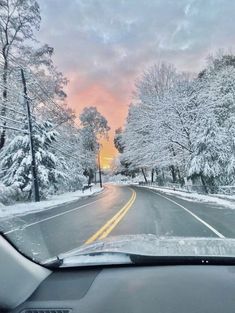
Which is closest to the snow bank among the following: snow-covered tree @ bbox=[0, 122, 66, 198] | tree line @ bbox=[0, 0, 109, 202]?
tree line @ bbox=[0, 0, 109, 202]

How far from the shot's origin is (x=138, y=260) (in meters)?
3.11

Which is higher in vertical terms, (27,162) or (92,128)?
(92,128)

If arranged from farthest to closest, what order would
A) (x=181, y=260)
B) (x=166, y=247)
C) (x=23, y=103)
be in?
(x=23, y=103)
(x=166, y=247)
(x=181, y=260)

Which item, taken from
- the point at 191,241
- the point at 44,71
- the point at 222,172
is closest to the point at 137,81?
the point at 44,71

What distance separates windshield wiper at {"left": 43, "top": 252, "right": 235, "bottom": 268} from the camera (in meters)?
3.06

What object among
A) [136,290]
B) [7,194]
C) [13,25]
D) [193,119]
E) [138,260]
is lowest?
[136,290]

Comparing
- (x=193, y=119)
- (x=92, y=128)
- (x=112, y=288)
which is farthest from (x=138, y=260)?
(x=92, y=128)

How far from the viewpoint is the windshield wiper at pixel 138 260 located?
306 centimetres

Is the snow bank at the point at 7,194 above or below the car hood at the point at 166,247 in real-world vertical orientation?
above

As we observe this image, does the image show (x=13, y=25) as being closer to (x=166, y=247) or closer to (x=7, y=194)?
(x=7, y=194)

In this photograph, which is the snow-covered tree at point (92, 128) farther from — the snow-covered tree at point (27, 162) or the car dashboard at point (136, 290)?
the car dashboard at point (136, 290)

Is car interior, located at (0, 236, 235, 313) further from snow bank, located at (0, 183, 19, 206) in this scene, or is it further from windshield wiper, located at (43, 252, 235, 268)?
snow bank, located at (0, 183, 19, 206)

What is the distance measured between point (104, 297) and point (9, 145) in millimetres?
31531

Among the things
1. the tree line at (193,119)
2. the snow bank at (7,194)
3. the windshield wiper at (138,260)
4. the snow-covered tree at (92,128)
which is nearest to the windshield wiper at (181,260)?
the windshield wiper at (138,260)
